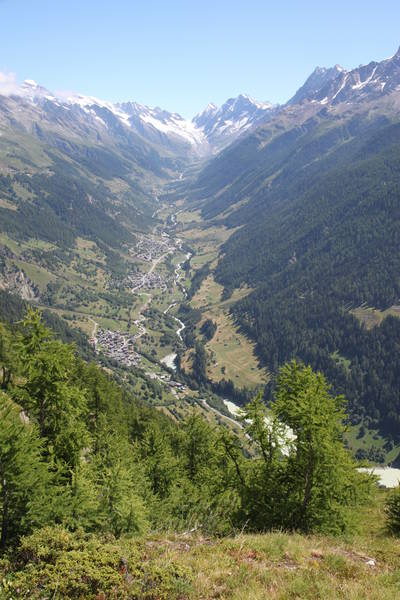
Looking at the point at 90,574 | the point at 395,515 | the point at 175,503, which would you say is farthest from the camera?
the point at 175,503

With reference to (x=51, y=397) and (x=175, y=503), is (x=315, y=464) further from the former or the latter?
(x=51, y=397)

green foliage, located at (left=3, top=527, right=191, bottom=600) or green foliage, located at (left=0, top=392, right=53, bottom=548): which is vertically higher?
green foliage, located at (left=3, top=527, right=191, bottom=600)

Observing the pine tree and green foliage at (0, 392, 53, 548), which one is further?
the pine tree

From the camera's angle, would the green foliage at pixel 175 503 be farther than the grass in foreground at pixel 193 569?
Yes

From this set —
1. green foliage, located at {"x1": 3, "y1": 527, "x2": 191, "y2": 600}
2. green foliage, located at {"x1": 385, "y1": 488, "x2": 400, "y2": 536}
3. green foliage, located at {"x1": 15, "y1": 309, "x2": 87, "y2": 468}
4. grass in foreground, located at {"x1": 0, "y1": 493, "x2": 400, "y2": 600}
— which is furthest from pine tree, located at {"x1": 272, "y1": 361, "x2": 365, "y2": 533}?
green foliage, located at {"x1": 15, "y1": 309, "x2": 87, "y2": 468}

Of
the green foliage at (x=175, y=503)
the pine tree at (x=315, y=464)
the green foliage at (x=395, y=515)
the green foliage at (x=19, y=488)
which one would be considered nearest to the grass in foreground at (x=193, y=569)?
the green foliage at (x=19, y=488)

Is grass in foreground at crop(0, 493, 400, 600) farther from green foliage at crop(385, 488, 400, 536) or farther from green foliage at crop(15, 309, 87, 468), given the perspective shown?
green foliage at crop(385, 488, 400, 536)

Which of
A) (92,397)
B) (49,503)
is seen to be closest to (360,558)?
(49,503)

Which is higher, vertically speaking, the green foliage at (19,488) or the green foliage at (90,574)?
the green foliage at (90,574)

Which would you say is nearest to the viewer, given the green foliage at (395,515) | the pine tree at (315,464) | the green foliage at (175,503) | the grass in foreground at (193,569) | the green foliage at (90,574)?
the green foliage at (90,574)

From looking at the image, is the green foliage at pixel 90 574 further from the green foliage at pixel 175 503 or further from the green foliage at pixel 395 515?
the green foliage at pixel 395 515

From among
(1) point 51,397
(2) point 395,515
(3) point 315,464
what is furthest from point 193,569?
(2) point 395,515
